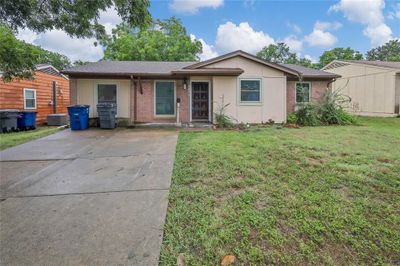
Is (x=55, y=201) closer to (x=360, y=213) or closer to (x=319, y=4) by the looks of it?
(x=360, y=213)

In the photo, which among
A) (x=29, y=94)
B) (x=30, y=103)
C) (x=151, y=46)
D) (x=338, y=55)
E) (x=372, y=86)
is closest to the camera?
(x=29, y=94)

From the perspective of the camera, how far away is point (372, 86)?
17.6 m

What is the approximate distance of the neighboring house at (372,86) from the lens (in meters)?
16.1

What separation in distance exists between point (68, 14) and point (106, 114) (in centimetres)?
528

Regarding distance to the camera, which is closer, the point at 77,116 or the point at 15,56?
the point at 15,56

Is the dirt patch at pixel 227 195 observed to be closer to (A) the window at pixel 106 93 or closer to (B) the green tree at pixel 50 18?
(B) the green tree at pixel 50 18

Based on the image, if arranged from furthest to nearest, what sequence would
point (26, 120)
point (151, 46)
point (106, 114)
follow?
point (151, 46) < point (26, 120) < point (106, 114)

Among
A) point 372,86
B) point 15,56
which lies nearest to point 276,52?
point 372,86

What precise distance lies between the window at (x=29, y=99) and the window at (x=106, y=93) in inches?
176

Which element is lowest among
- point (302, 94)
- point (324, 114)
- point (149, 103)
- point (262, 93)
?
point (324, 114)

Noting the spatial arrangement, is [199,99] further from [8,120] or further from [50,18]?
[8,120]

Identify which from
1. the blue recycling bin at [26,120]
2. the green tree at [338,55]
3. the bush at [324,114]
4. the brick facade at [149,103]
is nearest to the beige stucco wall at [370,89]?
the bush at [324,114]

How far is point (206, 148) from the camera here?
6277 millimetres

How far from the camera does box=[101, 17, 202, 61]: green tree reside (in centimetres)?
2619
